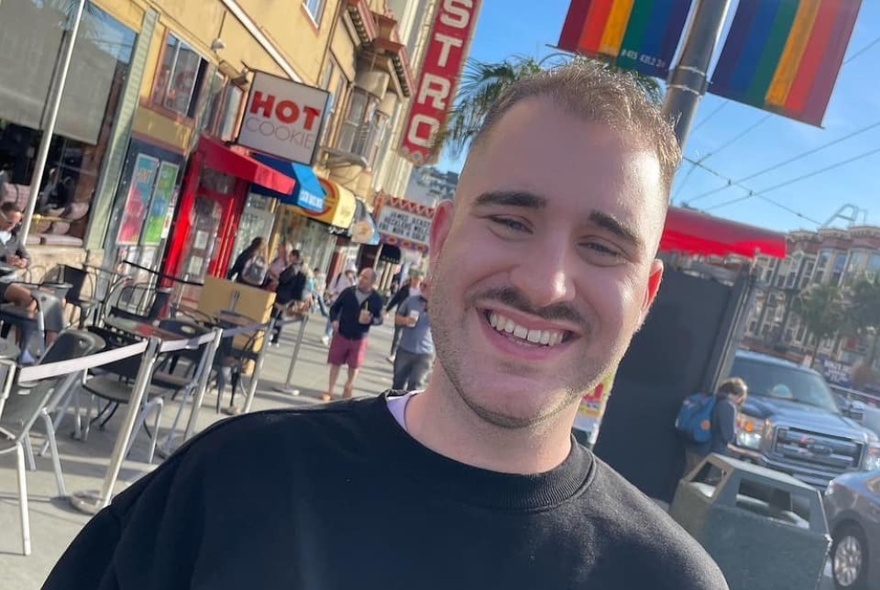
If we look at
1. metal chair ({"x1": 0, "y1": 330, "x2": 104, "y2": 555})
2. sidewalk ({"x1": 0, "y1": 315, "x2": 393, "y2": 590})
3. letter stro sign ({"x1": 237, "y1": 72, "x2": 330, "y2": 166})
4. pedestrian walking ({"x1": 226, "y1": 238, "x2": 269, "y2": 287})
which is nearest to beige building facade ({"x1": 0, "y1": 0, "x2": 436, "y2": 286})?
letter stro sign ({"x1": 237, "y1": 72, "x2": 330, "y2": 166})

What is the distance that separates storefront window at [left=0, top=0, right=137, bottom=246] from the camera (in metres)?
7.67

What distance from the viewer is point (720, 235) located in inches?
417

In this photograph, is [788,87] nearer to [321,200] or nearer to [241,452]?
[241,452]

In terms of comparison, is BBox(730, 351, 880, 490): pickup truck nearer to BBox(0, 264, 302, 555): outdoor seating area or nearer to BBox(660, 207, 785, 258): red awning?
BBox(660, 207, 785, 258): red awning

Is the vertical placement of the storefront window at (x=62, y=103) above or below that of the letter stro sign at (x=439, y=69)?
below

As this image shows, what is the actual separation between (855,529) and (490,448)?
297 inches

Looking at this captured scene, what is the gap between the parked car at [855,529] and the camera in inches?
289

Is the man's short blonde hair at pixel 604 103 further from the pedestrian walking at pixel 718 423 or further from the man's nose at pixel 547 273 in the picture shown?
the pedestrian walking at pixel 718 423

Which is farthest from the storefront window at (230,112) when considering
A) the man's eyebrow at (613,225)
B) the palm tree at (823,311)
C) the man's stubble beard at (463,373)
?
the palm tree at (823,311)

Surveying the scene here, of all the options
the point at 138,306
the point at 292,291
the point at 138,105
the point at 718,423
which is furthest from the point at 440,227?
the point at 292,291

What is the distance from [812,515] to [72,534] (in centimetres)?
466

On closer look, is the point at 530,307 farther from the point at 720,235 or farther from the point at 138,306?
the point at 720,235

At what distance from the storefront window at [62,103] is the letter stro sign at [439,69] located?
11.4 metres

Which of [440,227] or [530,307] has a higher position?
[440,227]
